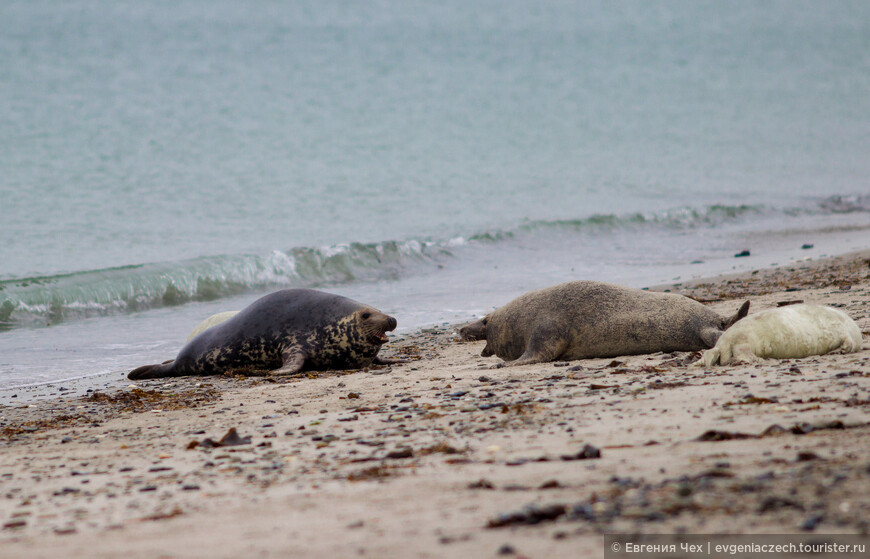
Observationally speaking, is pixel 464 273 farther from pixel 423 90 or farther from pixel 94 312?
pixel 423 90

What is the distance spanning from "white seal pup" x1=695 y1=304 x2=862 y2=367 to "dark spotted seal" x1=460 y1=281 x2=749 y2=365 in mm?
696

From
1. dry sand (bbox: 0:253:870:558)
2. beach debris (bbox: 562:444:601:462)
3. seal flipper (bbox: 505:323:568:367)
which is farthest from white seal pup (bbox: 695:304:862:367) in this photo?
beach debris (bbox: 562:444:601:462)

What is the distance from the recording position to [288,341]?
7070 mm

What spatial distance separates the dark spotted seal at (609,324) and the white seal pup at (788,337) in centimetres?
70

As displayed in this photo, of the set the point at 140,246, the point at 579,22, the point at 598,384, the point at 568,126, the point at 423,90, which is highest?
the point at 579,22

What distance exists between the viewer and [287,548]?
2371 millimetres

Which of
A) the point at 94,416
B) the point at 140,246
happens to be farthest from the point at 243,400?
the point at 140,246

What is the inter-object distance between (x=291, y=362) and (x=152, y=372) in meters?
1.20

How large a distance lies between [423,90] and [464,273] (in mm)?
22186

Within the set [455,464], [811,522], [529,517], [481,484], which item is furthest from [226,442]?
[811,522]

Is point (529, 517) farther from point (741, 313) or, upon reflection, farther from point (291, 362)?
point (291, 362)

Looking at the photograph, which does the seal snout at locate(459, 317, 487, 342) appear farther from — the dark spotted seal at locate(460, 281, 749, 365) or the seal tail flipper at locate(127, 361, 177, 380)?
the seal tail flipper at locate(127, 361, 177, 380)

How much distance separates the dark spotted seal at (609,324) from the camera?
603 centimetres

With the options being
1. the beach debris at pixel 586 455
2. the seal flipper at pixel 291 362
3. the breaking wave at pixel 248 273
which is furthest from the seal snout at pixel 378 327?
the breaking wave at pixel 248 273
